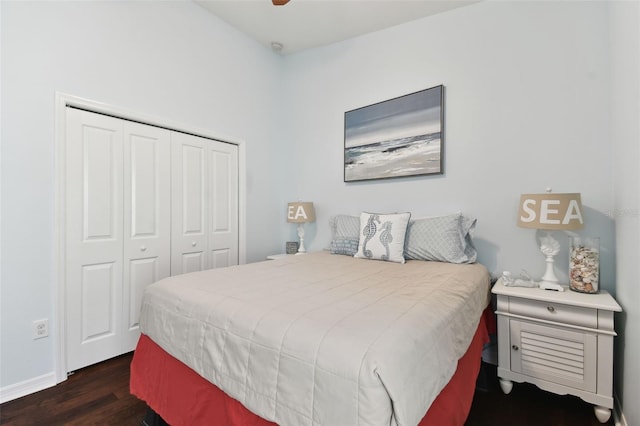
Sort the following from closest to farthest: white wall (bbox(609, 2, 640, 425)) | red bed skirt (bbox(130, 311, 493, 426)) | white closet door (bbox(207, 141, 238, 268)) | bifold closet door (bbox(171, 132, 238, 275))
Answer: red bed skirt (bbox(130, 311, 493, 426)), white wall (bbox(609, 2, 640, 425)), bifold closet door (bbox(171, 132, 238, 275)), white closet door (bbox(207, 141, 238, 268))

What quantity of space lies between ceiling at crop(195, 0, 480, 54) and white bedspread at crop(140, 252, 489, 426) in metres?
2.36

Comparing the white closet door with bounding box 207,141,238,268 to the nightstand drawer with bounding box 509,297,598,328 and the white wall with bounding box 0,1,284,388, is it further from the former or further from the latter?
the nightstand drawer with bounding box 509,297,598,328

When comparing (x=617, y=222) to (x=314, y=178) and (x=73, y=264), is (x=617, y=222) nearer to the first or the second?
(x=314, y=178)

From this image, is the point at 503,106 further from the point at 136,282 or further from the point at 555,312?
the point at 136,282

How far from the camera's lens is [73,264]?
2.04 meters

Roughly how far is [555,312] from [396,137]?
181cm

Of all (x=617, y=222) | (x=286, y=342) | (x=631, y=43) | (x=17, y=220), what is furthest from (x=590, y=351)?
(x=17, y=220)

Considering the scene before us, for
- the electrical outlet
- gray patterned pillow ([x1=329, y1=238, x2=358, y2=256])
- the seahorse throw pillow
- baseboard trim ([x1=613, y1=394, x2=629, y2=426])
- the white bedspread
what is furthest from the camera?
gray patterned pillow ([x1=329, y1=238, x2=358, y2=256])

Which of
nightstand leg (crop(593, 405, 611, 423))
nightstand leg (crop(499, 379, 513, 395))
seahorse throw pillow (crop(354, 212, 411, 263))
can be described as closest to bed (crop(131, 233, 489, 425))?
nightstand leg (crop(499, 379, 513, 395))

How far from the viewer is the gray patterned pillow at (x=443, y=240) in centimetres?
217

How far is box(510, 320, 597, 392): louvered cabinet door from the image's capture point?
1582 mm

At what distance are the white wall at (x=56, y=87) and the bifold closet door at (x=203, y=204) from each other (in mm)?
251

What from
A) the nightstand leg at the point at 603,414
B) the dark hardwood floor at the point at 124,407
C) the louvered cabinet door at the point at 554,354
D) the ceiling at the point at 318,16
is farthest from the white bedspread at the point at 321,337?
the ceiling at the point at 318,16

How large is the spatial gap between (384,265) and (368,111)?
164 cm
